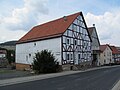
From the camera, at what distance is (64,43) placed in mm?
39188

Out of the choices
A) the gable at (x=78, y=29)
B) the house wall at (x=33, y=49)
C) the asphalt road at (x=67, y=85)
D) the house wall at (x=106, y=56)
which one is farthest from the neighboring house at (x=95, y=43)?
the asphalt road at (x=67, y=85)

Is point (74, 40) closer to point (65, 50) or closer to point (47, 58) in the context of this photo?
point (65, 50)

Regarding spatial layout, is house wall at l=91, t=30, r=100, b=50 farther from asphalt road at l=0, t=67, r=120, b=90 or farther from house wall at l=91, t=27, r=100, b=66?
asphalt road at l=0, t=67, r=120, b=90

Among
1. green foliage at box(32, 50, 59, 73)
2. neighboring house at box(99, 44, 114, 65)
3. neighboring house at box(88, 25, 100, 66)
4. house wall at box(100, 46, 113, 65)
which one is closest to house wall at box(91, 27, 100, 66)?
neighboring house at box(88, 25, 100, 66)

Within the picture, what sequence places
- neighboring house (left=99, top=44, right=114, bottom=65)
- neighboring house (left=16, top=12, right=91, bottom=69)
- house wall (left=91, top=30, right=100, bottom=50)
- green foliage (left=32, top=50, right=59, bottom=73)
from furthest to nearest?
1. neighboring house (left=99, top=44, right=114, bottom=65)
2. house wall (left=91, top=30, right=100, bottom=50)
3. neighboring house (left=16, top=12, right=91, bottom=69)
4. green foliage (left=32, top=50, right=59, bottom=73)

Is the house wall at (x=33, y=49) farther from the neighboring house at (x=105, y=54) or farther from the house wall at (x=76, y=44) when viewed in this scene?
the neighboring house at (x=105, y=54)

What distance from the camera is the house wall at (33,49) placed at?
129ft

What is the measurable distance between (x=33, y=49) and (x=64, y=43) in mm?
10570

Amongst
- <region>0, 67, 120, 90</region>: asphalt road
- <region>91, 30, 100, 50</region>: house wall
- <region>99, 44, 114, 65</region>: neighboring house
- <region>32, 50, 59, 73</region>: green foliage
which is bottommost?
<region>0, 67, 120, 90</region>: asphalt road

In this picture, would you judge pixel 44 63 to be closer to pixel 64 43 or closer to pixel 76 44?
pixel 64 43

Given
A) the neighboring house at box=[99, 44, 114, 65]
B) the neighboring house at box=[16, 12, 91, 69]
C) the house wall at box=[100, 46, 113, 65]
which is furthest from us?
the neighboring house at box=[99, 44, 114, 65]

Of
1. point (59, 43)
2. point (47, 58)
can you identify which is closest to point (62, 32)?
point (59, 43)

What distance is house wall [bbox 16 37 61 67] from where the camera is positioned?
3922 cm

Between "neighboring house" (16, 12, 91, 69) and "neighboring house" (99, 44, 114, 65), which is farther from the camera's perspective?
"neighboring house" (99, 44, 114, 65)
